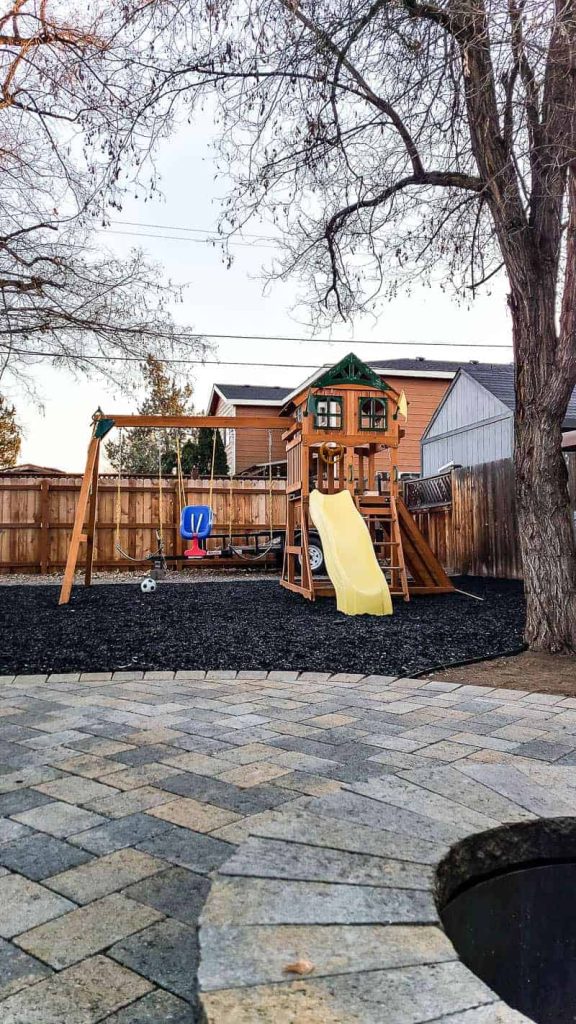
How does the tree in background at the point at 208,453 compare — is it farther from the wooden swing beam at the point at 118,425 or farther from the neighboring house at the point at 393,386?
the wooden swing beam at the point at 118,425

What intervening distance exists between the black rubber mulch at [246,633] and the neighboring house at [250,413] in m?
13.4

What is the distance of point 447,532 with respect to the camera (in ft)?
39.6

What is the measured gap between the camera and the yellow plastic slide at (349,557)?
6.67 meters

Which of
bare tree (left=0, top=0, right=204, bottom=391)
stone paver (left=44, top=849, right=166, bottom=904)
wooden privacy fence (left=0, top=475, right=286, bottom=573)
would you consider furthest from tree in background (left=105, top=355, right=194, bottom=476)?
stone paver (left=44, top=849, right=166, bottom=904)

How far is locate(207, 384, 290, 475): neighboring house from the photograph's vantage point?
21.1m

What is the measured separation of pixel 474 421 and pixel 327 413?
827cm

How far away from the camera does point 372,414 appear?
8.52m

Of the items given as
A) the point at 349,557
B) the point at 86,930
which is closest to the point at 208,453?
the point at 349,557

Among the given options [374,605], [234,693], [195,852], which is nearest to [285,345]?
[374,605]

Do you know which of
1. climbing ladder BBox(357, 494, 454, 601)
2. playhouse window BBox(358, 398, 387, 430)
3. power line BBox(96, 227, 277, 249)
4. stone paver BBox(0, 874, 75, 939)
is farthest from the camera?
playhouse window BBox(358, 398, 387, 430)

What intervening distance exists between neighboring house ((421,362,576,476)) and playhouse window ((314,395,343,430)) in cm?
624

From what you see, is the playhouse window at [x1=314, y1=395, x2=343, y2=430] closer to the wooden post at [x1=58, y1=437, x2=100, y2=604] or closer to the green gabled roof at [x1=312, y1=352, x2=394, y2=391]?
the green gabled roof at [x1=312, y1=352, x2=394, y2=391]

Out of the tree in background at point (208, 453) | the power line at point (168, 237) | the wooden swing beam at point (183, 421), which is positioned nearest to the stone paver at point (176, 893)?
the power line at point (168, 237)

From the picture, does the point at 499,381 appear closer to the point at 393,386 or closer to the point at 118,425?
the point at 393,386
